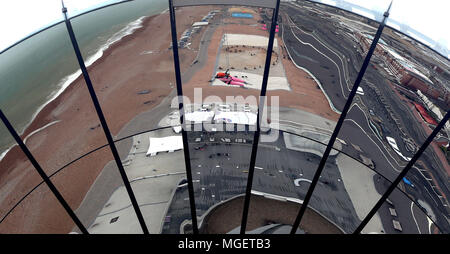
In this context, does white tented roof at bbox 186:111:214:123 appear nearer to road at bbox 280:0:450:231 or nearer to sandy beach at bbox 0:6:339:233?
sandy beach at bbox 0:6:339:233

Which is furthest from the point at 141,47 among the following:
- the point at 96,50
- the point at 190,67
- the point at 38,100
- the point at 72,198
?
the point at 72,198

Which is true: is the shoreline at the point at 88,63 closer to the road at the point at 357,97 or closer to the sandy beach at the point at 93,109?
the sandy beach at the point at 93,109

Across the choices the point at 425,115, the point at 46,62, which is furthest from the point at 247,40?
the point at 46,62

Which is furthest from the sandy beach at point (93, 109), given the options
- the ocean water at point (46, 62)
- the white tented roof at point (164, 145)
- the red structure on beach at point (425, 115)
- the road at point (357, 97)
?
the red structure on beach at point (425, 115)

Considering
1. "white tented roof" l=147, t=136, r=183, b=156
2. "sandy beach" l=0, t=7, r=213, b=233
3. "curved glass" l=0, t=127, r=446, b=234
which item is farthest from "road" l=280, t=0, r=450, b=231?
"sandy beach" l=0, t=7, r=213, b=233

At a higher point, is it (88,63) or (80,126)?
(88,63)

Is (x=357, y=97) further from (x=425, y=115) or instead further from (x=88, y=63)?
(x=88, y=63)
